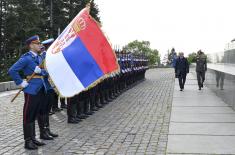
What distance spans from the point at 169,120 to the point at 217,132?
196 centimetres

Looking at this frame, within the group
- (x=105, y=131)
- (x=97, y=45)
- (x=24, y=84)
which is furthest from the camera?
(x=105, y=131)

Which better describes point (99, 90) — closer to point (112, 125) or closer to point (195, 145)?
point (112, 125)

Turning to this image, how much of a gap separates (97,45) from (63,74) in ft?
3.16

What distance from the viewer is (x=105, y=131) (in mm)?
9891

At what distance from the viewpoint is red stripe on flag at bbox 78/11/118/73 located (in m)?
9.12

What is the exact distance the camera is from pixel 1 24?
44.6 metres

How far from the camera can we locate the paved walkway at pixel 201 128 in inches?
315

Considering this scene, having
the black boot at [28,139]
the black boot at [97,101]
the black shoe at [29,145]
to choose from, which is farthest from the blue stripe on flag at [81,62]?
the black boot at [97,101]

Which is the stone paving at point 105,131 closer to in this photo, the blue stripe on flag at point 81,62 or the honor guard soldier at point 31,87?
the honor guard soldier at point 31,87

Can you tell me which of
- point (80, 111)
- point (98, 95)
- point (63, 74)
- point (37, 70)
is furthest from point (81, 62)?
point (98, 95)

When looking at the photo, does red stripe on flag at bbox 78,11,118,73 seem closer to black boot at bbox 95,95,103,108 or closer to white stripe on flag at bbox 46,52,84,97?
white stripe on flag at bbox 46,52,84,97

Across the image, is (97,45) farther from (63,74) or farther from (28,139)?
(28,139)

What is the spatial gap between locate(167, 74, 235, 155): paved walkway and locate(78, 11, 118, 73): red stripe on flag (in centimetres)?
175

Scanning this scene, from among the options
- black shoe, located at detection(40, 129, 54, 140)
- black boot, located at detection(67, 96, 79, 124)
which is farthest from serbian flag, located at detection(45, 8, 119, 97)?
black boot, located at detection(67, 96, 79, 124)
